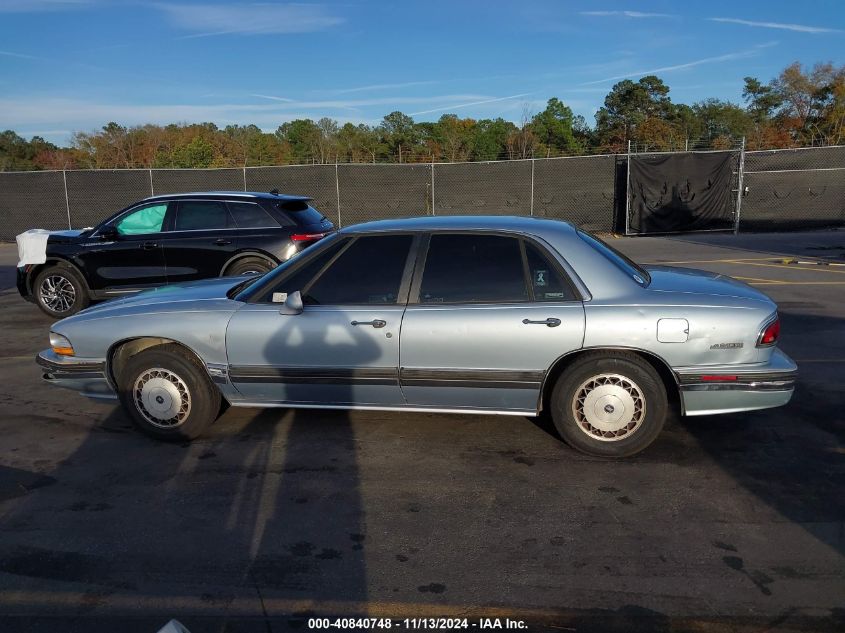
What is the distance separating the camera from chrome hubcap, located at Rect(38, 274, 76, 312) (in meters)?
9.18

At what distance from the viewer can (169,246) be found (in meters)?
8.91

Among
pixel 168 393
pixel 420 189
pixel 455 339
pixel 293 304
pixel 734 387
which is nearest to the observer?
pixel 734 387

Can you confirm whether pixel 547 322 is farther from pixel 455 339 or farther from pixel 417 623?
pixel 417 623

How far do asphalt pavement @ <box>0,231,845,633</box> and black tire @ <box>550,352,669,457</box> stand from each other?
0.16 m

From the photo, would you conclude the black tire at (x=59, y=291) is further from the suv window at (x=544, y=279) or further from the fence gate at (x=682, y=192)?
the fence gate at (x=682, y=192)

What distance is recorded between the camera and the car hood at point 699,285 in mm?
4406

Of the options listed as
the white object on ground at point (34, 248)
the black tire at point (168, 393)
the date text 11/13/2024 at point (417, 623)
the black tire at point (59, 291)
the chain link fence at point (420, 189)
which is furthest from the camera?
the chain link fence at point (420, 189)

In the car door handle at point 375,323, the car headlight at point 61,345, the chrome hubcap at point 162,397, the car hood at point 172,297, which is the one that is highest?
the car hood at point 172,297

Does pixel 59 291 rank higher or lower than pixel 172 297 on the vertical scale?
lower

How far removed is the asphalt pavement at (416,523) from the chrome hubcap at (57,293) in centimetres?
404

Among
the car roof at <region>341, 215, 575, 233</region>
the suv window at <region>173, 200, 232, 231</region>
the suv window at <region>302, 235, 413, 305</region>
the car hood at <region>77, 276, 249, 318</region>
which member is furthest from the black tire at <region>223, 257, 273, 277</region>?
the suv window at <region>302, 235, 413, 305</region>

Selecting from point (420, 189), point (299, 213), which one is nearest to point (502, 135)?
→ point (420, 189)

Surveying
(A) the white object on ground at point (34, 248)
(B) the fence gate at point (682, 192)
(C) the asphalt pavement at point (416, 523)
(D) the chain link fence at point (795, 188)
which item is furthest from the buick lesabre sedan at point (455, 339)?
(D) the chain link fence at point (795, 188)

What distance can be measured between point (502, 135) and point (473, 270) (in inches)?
1806
